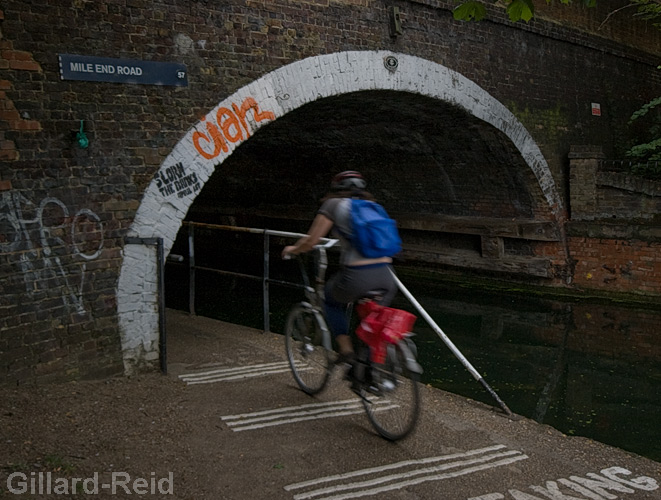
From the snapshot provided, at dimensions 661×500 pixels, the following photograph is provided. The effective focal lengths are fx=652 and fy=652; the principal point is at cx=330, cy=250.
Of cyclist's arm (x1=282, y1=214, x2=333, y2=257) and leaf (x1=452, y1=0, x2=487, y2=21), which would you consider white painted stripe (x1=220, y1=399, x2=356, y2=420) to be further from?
leaf (x1=452, y1=0, x2=487, y2=21)

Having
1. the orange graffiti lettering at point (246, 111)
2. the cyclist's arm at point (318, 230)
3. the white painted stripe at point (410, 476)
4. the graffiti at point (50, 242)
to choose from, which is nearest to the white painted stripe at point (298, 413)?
the white painted stripe at point (410, 476)

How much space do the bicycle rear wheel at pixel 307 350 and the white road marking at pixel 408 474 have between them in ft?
3.16

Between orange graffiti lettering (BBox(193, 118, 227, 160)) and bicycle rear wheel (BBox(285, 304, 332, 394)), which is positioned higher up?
orange graffiti lettering (BBox(193, 118, 227, 160))

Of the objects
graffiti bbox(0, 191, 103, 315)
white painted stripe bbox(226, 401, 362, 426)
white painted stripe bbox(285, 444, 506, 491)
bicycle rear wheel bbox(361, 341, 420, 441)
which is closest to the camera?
white painted stripe bbox(285, 444, 506, 491)

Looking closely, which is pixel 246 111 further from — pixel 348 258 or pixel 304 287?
pixel 348 258

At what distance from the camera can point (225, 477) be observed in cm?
319

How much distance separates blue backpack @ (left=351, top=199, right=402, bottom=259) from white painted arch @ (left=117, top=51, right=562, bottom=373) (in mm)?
2403

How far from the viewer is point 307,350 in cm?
438

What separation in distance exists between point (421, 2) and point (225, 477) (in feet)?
21.6

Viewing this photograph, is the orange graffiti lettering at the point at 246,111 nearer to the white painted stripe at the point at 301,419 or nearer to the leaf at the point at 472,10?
the leaf at the point at 472,10

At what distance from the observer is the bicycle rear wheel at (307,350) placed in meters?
4.24

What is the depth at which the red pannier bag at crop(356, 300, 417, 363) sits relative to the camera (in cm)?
344

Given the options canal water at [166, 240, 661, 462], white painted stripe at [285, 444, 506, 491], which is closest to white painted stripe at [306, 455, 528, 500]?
white painted stripe at [285, 444, 506, 491]

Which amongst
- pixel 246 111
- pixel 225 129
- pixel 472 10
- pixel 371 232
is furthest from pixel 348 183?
pixel 246 111
